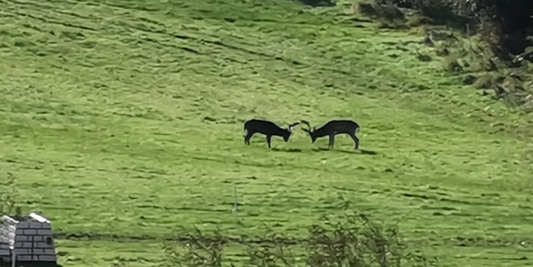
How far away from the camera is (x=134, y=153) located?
38.2 meters

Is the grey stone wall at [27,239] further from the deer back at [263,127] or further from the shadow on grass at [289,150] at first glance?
the deer back at [263,127]

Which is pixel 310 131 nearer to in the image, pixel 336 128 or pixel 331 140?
pixel 336 128

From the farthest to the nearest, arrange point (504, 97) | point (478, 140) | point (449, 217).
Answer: point (504, 97) < point (478, 140) < point (449, 217)

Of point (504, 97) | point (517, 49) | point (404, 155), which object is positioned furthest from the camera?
point (517, 49)

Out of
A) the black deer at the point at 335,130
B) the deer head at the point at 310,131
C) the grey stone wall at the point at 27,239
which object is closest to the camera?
the grey stone wall at the point at 27,239

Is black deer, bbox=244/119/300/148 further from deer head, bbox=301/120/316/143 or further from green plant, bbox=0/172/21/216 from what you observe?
green plant, bbox=0/172/21/216

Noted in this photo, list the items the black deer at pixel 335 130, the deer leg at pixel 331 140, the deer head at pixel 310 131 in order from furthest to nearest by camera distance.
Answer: the deer head at pixel 310 131 → the black deer at pixel 335 130 → the deer leg at pixel 331 140

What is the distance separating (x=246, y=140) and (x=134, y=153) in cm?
388

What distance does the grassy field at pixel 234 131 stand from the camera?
29.8 m

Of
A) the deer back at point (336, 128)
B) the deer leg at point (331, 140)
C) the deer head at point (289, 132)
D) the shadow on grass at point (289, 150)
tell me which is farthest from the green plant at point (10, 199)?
the deer back at point (336, 128)

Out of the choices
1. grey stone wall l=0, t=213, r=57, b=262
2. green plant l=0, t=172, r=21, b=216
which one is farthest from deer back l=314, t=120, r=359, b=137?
grey stone wall l=0, t=213, r=57, b=262

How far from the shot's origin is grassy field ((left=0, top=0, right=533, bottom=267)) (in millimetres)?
29812

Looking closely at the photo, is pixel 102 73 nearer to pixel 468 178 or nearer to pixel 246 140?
pixel 246 140

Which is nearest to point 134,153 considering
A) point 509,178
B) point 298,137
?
point 298,137
